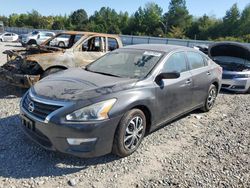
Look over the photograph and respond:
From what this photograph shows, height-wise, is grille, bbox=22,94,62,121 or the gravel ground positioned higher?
grille, bbox=22,94,62,121

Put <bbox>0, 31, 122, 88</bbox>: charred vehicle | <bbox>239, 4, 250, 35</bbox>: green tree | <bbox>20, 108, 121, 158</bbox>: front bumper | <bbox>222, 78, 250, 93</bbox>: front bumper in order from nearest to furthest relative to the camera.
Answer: <bbox>20, 108, 121, 158</bbox>: front bumper
<bbox>0, 31, 122, 88</bbox>: charred vehicle
<bbox>222, 78, 250, 93</bbox>: front bumper
<bbox>239, 4, 250, 35</bbox>: green tree

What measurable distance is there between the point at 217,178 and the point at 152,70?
1.82m

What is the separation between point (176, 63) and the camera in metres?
5.14

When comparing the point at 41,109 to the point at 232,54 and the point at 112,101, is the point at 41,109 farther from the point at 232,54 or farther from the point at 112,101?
the point at 232,54

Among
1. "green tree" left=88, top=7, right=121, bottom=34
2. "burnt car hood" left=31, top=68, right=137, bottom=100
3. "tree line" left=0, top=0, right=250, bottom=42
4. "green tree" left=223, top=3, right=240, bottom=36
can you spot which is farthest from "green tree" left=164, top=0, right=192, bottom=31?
"burnt car hood" left=31, top=68, right=137, bottom=100

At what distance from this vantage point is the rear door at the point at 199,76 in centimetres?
554

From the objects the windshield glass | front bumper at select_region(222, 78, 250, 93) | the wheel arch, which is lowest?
front bumper at select_region(222, 78, 250, 93)

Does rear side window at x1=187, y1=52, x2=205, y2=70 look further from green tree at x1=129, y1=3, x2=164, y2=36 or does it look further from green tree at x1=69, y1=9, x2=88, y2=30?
green tree at x1=69, y1=9, x2=88, y2=30

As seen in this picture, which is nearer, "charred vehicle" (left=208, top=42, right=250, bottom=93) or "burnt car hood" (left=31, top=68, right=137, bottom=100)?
"burnt car hood" (left=31, top=68, right=137, bottom=100)

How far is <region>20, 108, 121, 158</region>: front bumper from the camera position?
11.5 ft

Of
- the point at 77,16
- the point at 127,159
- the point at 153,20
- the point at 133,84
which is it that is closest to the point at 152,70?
the point at 133,84

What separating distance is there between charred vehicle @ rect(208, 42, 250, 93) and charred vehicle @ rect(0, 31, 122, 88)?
3.80 m

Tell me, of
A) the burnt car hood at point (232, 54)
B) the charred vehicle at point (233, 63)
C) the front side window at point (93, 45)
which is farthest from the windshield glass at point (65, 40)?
the burnt car hood at point (232, 54)

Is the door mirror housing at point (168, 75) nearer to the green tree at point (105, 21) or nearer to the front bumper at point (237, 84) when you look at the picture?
the front bumper at point (237, 84)
